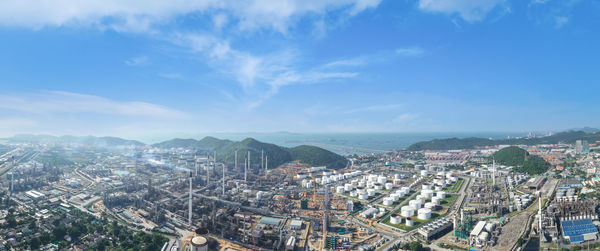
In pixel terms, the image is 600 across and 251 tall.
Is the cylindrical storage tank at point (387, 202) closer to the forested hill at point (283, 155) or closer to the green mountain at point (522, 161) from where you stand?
the forested hill at point (283, 155)

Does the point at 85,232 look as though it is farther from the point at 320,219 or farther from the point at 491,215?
the point at 491,215

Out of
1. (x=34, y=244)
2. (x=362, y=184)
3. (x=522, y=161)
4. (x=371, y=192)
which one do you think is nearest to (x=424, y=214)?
(x=371, y=192)

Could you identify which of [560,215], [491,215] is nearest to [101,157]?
[491,215]

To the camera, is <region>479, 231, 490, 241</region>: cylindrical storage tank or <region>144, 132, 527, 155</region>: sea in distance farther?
<region>144, 132, 527, 155</region>: sea in distance

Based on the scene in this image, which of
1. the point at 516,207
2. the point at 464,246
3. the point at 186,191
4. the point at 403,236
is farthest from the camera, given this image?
the point at 186,191

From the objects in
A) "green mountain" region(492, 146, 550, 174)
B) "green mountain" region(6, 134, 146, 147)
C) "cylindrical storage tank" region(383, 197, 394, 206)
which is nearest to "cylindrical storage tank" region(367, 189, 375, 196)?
"cylindrical storage tank" region(383, 197, 394, 206)

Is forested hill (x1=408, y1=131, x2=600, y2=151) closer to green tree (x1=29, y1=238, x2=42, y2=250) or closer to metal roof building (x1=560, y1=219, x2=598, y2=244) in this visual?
metal roof building (x1=560, y1=219, x2=598, y2=244)

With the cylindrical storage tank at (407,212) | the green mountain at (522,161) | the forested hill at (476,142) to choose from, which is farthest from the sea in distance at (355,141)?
the cylindrical storage tank at (407,212)
